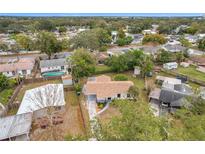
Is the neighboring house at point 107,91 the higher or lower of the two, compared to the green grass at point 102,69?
higher

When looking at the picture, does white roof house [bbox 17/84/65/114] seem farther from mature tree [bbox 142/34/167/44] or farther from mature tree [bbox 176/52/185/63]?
mature tree [bbox 142/34/167/44]

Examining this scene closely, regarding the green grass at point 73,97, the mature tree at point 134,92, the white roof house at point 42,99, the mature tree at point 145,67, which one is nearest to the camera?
the white roof house at point 42,99

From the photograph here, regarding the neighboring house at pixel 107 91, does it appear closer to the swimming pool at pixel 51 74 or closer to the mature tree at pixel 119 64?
the mature tree at pixel 119 64

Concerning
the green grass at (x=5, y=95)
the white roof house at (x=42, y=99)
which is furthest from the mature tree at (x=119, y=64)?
the green grass at (x=5, y=95)

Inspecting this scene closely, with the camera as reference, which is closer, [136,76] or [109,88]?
[109,88]
